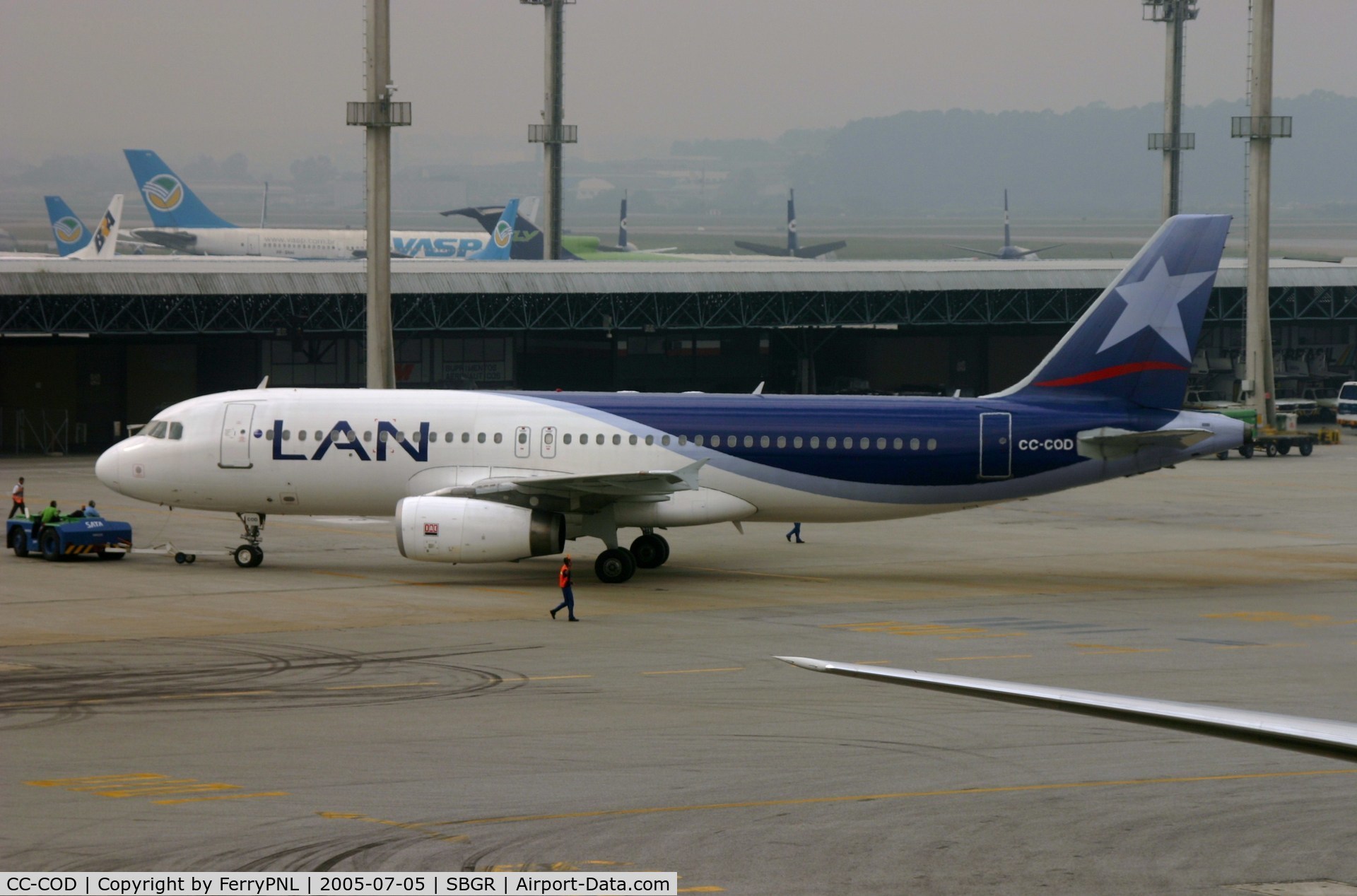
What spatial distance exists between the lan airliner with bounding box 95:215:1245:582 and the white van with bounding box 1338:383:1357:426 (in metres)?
56.0

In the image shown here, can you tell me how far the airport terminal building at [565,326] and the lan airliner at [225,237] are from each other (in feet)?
198

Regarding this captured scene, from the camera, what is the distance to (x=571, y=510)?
123 feet

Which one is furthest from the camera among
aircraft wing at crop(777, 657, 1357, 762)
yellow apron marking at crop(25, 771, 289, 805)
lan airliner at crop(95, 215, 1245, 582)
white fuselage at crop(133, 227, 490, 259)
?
white fuselage at crop(133, 227, 490, 259)

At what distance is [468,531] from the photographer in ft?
118

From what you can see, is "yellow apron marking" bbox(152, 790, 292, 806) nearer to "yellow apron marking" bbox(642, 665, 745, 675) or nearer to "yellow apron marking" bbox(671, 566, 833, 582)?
"yellow apron marking" bbox(642, 665, 745, 675)

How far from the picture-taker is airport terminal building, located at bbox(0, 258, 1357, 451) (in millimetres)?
74875

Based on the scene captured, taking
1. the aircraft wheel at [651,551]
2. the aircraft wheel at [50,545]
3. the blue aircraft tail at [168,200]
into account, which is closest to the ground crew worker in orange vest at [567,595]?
the aircraft wheel at [651,551]

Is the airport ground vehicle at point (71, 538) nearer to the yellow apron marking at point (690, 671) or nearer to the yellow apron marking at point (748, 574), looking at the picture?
the yellow apron marking at point (748, 574)

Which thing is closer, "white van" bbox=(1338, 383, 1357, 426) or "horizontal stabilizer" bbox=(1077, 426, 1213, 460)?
"horizontal stabilizer" bbox=(1077, 426, 1213, 460)

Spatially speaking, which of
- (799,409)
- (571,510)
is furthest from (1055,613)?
(571,510)

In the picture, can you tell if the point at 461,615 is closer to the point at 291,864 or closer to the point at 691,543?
the point at 691,543

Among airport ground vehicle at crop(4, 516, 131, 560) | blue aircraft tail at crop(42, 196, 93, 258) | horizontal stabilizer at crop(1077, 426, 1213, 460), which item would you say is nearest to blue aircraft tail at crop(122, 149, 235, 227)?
blue aircraft tail at crop(42, 196, 93, 258)

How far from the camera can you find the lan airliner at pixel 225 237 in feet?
493

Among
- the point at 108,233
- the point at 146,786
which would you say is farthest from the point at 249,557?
the point at 108,233
